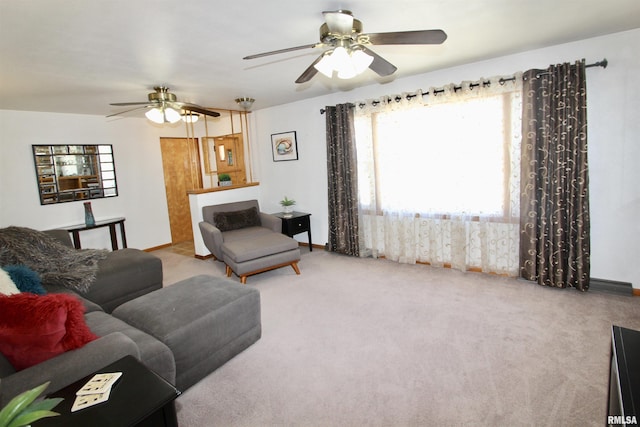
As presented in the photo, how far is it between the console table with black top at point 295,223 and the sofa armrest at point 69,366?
326cm

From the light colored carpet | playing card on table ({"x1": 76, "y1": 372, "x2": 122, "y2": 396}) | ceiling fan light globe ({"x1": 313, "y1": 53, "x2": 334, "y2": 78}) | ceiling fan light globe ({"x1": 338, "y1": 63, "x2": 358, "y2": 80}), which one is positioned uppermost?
ceiling fan light globe ({"x1": 313, "y1": 53, "x2": 334, "y2": 78})

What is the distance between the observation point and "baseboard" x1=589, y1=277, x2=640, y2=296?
3.07 m

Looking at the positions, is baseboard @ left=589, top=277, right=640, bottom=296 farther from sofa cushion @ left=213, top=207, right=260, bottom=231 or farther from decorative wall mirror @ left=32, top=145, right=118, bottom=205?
decorative wall mirror @ left=32, top=145, right=118, bottom=205

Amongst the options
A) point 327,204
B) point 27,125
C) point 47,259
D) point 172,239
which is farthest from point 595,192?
point 27,125

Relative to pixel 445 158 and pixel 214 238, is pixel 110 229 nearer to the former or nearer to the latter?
pixel 214 238

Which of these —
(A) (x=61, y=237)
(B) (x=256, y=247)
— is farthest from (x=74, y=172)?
(B) (x=256, y=247)

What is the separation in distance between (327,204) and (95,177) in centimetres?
358

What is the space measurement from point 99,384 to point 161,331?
0.68 m

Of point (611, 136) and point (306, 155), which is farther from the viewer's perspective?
point (306, 155)

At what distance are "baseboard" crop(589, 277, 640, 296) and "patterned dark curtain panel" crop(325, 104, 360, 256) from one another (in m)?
2.59

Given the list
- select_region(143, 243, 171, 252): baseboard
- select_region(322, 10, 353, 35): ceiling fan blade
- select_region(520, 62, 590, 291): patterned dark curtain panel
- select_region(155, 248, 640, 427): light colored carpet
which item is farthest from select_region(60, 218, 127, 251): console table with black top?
select_region(520, 62, 590, 291): patterned dark curtain panel

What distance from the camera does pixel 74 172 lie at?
16.1ft

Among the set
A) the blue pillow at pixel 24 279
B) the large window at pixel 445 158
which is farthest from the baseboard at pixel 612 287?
the blue pillow at pixel 24 279

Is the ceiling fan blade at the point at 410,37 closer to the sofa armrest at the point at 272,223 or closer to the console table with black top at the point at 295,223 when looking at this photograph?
the sofa armrest at the point at 272,223
